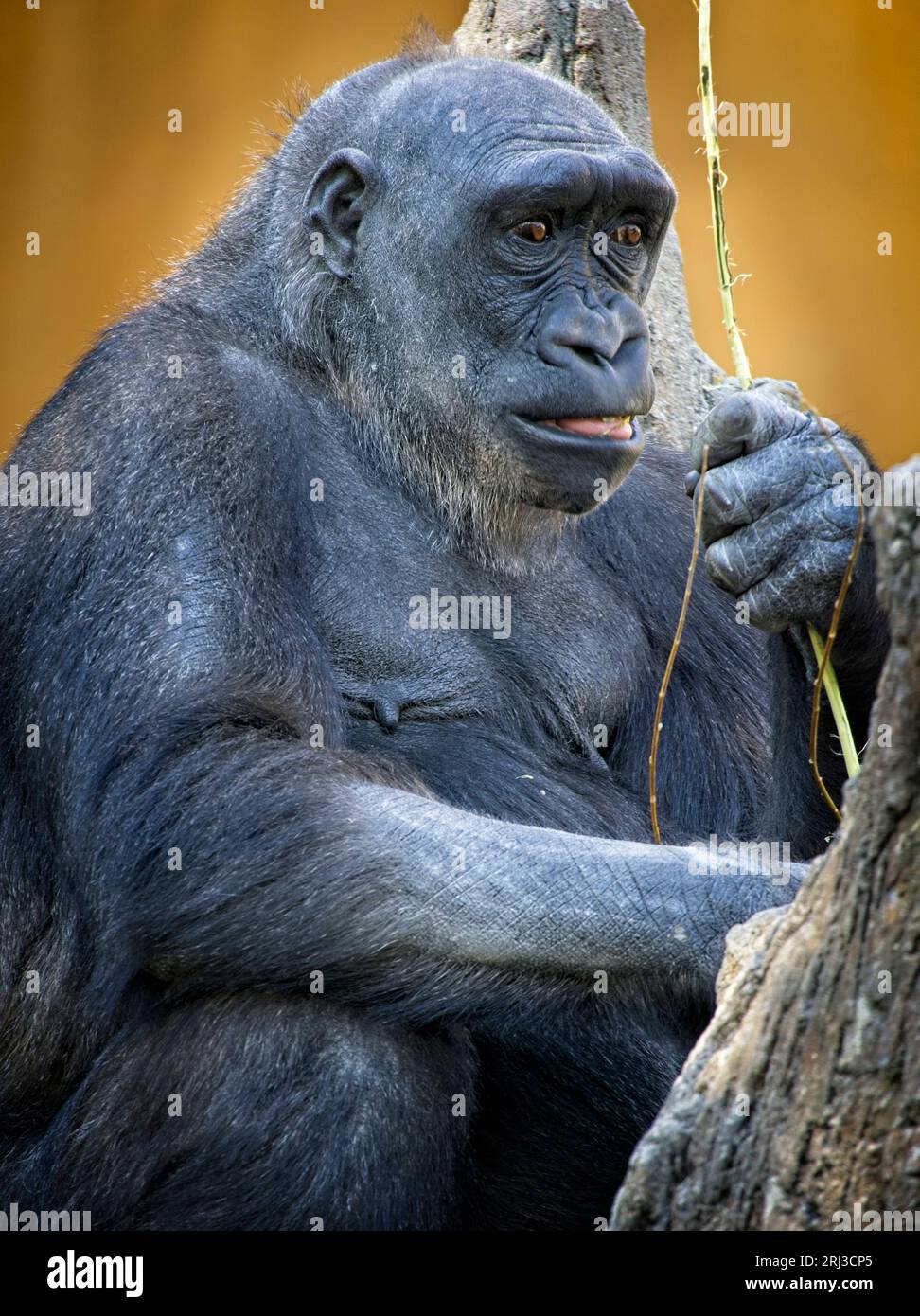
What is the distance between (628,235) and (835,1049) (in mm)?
2356

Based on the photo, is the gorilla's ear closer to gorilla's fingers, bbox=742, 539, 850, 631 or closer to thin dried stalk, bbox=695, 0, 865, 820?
thin dried stalk, bbox=695, 0, 865, 820

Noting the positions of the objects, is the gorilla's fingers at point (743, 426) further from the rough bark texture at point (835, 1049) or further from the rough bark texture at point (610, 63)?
the rough bark texture at point (610, 63)

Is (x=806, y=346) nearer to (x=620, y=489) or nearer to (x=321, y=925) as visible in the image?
(x=620, y=489)

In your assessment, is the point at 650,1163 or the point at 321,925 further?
the point at 321,925

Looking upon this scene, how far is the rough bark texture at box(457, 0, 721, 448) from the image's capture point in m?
6.22

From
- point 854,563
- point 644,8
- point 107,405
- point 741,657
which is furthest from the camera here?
point 644,8

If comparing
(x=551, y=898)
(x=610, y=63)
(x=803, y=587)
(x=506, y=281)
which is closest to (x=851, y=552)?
(x=803, y=587)

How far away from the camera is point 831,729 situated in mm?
4090

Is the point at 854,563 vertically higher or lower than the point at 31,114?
lower

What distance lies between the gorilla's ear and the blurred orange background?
4130mm

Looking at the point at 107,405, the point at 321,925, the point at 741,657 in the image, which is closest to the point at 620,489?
the point at 741,657

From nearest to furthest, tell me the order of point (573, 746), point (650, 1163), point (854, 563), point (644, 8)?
point (650, 1163)
point (854, 563)
point (573, 746)
point (644, 8)

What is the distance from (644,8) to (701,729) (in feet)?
16.4

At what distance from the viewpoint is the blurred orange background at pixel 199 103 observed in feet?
27.7
